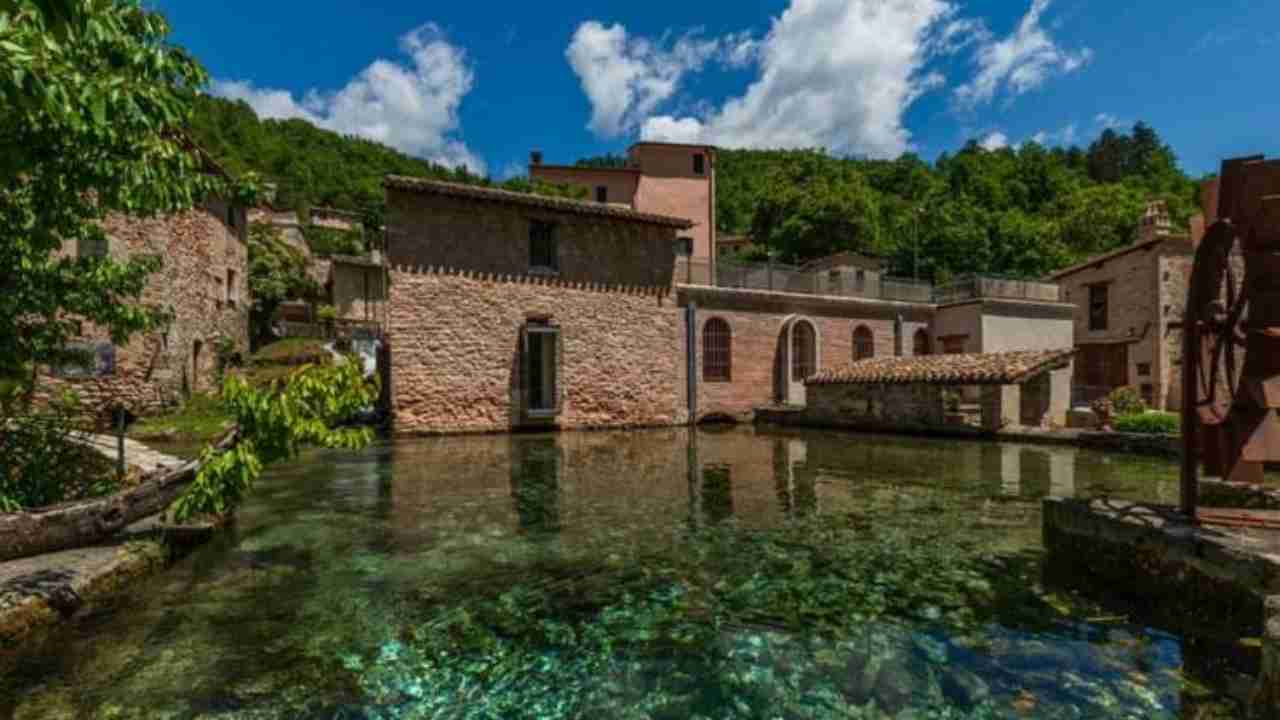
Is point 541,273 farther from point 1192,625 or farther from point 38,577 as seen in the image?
point 1192,625

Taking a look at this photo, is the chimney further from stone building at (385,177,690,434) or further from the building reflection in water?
the building reflection in water

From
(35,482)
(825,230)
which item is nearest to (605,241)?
(35,482)

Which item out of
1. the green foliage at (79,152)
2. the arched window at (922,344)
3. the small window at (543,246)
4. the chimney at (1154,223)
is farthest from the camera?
the arched window at (922,344)

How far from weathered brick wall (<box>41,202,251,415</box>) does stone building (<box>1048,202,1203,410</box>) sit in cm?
2623

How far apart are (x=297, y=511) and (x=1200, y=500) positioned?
9270 millimetres

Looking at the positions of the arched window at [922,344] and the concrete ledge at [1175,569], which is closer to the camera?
the concrete ledge at [1175,569]

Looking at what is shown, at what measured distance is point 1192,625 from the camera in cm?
387

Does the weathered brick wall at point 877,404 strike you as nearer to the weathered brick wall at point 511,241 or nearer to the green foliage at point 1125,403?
the green foliage at point 1125,403

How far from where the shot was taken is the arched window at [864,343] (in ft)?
73.8

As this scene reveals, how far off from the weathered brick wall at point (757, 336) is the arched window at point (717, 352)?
13 centimetres

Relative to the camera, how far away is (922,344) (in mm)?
23828

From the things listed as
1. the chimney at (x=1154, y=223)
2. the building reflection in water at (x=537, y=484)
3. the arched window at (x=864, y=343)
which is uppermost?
the chimney at (x=1154, y=223)

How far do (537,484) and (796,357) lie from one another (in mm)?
14270

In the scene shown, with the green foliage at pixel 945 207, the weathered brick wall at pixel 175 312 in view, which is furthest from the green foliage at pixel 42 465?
the green foliage at pixel 945 207
